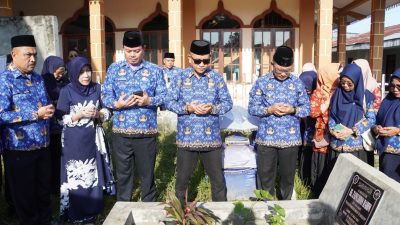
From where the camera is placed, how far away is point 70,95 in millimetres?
3061

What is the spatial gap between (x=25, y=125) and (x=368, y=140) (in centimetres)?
295

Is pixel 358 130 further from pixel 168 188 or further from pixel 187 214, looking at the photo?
pixel 168 188

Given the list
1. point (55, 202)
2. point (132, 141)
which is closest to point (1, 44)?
point (55, 202)

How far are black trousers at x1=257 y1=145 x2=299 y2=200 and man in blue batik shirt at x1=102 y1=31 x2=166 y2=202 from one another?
1.01 meters

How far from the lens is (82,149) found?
311cm

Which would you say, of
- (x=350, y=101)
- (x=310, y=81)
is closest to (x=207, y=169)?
(x=350, y=101)

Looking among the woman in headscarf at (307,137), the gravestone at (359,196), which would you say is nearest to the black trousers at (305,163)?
the woman in headscarf at (307,137)

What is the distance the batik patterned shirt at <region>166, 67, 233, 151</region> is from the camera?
10.2 feet

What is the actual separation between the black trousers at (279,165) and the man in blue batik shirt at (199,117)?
41 centimetres

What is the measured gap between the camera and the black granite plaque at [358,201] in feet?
6.15

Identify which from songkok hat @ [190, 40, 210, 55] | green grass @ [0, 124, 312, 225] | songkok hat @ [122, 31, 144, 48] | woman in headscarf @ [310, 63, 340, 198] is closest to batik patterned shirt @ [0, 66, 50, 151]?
songkok hat @ [122, 31, 144, 48]

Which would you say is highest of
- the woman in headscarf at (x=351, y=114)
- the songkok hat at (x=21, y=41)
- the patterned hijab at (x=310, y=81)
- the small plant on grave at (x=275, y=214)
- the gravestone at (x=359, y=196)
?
the songkok hat at (x=21, y=41)

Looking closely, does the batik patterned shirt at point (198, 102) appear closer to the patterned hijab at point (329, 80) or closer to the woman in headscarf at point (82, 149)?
the woman in headscarf at point (82, 149)

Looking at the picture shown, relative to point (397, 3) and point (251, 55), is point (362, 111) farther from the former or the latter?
point (397, 3)
